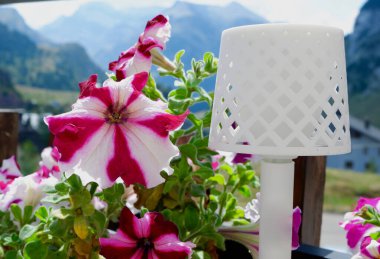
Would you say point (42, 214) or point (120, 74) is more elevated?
point (120, 74)

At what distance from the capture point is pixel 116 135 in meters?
0.62

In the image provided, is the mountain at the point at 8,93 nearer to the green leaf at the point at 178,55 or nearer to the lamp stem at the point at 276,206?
the green leaf at the point at 178,55

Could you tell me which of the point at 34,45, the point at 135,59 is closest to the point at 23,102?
the point at 34,45

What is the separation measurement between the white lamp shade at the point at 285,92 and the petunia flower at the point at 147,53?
20 centimetres

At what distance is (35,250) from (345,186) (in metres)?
10.8

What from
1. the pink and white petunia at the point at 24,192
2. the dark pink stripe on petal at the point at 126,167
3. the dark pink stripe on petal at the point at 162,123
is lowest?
the pink and white petunia at the point at 24,192

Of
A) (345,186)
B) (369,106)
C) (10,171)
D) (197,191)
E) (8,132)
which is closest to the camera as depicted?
(197,191)

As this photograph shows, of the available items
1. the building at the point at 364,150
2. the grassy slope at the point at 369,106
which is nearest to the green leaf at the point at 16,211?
the building at the point at 364,150

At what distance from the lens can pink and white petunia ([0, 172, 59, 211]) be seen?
825 mm

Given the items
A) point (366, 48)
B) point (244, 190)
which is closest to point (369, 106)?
point (366, 48)

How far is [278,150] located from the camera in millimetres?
532

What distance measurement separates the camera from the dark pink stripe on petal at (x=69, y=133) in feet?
1.96

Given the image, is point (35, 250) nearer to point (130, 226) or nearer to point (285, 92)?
point (130, 226)

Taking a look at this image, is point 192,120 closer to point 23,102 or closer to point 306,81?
point 306,81
